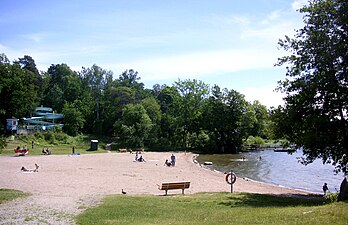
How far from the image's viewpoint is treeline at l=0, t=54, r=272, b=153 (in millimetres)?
85438

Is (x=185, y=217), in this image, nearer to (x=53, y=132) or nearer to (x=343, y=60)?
(x=343, y=60)

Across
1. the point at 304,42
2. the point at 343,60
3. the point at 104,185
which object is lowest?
the point at 104,185

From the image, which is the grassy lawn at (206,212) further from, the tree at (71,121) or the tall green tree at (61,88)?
the tall green tree at (61,88)

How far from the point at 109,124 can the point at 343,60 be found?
9035 centimetres

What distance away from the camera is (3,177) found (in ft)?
98.2

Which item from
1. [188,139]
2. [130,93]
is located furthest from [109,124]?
[188,139]

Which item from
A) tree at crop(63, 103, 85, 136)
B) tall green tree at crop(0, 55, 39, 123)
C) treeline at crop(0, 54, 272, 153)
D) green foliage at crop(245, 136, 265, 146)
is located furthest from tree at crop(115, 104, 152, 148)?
green foliage at crop(245, 136, 265, 146)

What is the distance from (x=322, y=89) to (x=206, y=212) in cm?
1130

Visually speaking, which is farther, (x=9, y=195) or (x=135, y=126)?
(x=135, y=126)

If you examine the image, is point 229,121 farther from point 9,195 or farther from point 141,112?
point 9,195

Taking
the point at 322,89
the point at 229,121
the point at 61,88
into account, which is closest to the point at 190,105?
the point at 229,121

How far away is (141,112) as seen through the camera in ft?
297

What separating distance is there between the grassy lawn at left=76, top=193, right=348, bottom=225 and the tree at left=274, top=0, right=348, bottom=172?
16.4 ft

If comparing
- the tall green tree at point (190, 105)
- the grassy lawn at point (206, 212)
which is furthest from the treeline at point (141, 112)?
the grassy lawn at point (206, 212)
